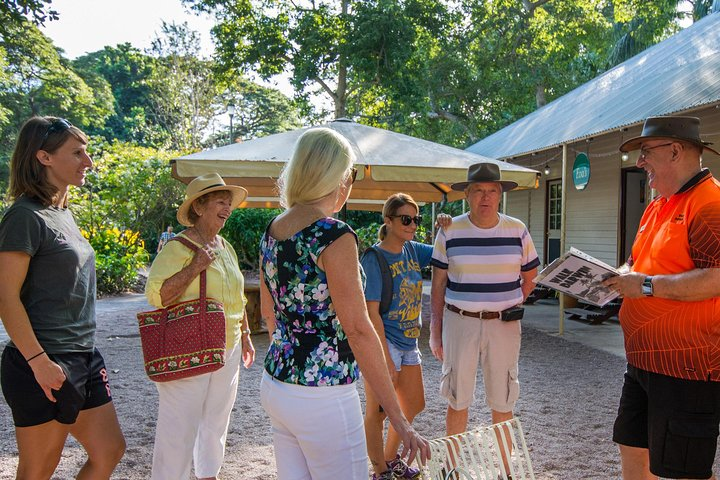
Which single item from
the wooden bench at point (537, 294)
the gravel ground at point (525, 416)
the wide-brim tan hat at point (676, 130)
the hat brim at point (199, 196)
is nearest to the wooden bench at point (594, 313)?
the wooden bench at point (537, 294)

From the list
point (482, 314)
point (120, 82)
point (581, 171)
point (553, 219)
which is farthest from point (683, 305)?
point (120, 82)

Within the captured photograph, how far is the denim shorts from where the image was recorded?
3.53m

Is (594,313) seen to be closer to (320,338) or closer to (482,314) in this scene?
(482,314)

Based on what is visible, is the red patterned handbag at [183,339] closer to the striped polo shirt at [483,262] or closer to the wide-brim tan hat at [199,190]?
the wide-brim tan hat at [199,190]

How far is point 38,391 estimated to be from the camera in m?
2.30

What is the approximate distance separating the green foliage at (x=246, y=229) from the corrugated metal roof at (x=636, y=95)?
25.8ft

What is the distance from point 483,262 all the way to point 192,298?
69.7 inches

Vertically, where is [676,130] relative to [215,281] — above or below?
above

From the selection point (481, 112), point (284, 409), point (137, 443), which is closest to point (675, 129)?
point (284, 409)

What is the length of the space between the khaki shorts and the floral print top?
6.07 feet

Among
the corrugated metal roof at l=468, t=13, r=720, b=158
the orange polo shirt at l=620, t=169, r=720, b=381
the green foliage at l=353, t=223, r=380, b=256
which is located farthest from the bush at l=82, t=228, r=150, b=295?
the orange polo shirt at l=620, t=169, r=720, b=381

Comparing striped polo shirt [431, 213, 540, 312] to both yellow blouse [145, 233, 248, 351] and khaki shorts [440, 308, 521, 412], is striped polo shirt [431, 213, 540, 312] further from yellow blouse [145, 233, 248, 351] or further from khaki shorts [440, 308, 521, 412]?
yellow blouse [145, 233, 248, 351]

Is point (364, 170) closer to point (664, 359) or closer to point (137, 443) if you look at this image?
point (137, 443)

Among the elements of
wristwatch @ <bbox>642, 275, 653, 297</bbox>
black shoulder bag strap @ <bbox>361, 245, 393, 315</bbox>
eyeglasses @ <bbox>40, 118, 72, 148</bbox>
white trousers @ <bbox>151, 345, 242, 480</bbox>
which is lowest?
white trousers @ <bbox>151, 345, 242, 480</bbox>
